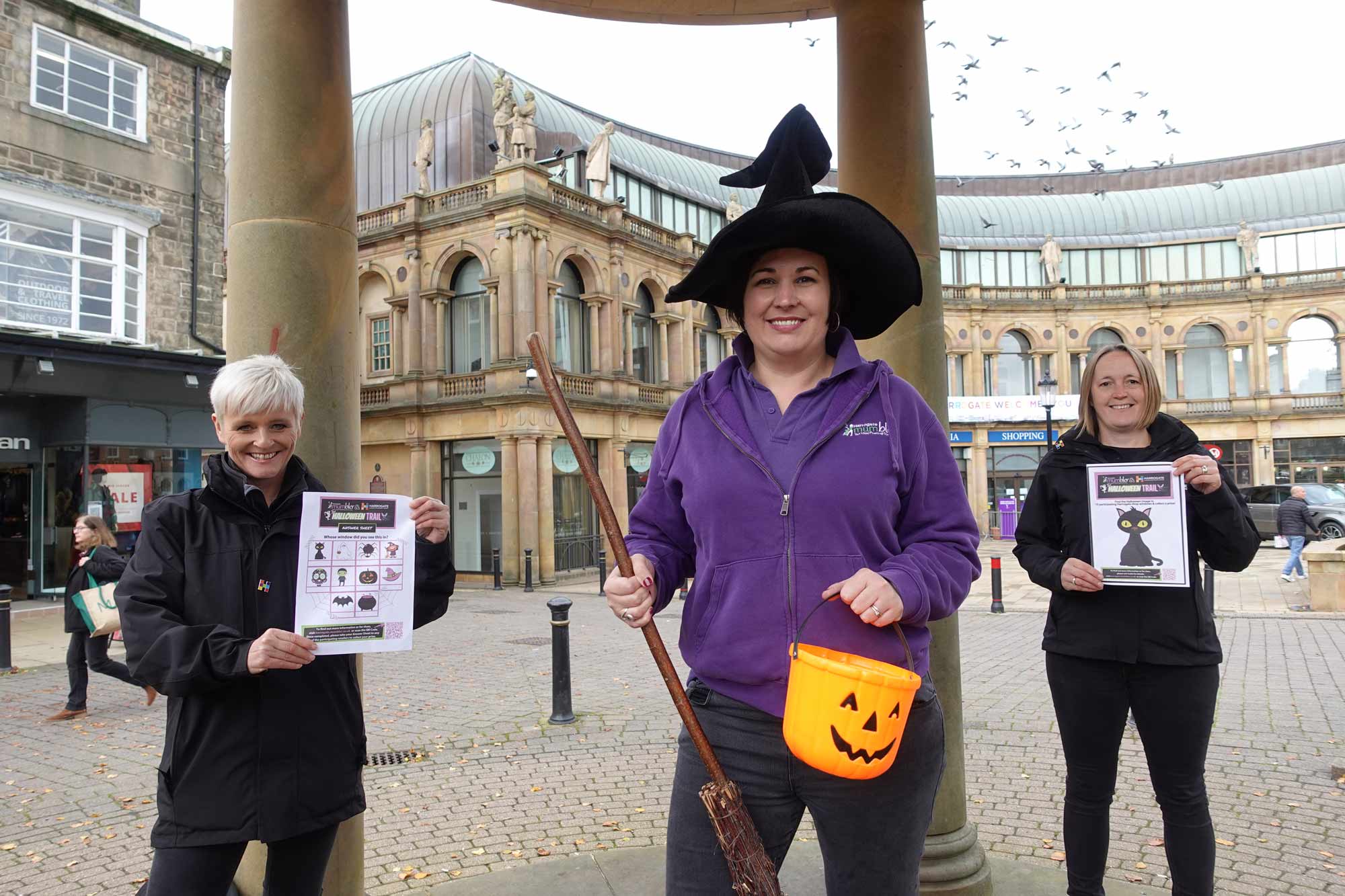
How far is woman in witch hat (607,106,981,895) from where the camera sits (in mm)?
2068

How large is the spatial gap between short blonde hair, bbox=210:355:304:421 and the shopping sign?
52.6 feet

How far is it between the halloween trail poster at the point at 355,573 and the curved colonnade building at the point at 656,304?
1406 cm

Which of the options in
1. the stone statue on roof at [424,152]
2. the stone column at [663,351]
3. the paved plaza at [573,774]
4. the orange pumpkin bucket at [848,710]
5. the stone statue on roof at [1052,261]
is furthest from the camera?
the stone statue on roof at [1052,261]

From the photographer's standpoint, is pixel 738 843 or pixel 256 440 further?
pixel 256 440

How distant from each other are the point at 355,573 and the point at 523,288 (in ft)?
69.2

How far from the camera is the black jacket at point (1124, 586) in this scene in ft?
10.1

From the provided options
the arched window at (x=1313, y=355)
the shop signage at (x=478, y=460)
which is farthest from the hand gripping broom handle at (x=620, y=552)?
the arched window at (x=1313, y=355)

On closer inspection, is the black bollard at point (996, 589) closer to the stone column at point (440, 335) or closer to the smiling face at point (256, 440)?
the smiling face at point (256, 440)

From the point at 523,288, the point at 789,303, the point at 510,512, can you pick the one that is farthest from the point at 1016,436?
the point at 789,303

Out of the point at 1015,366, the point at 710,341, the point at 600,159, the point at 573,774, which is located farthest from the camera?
the point at 1015,366

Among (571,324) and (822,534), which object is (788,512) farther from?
(571,324)

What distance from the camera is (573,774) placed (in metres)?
5.97

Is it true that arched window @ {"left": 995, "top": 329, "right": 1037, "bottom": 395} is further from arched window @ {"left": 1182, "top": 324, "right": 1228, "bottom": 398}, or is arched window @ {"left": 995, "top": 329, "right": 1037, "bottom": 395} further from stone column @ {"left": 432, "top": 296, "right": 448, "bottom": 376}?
stone column @ {"left": 432, "top": 296, "right": 448, "bottom": 376}

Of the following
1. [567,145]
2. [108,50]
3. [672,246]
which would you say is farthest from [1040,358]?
[108,50]
